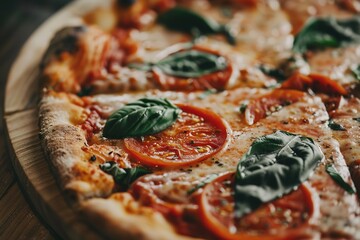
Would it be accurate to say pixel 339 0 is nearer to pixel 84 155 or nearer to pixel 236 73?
pixel 236 73

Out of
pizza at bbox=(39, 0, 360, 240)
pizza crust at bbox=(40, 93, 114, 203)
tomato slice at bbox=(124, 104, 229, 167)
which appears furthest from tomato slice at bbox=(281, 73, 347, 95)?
pizza crust at bbox=(40, 93, 114, 203)

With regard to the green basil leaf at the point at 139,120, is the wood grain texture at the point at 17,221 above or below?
below

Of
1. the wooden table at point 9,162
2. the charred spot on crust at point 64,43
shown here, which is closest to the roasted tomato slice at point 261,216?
the wooden table at point 9,162

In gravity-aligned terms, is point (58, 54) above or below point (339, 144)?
above

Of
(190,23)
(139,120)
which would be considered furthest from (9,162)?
(190,23)

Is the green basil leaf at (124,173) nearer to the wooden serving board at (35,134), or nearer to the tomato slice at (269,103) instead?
the wooden serving board at (35,134)

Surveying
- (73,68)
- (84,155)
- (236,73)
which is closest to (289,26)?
(236,73)
